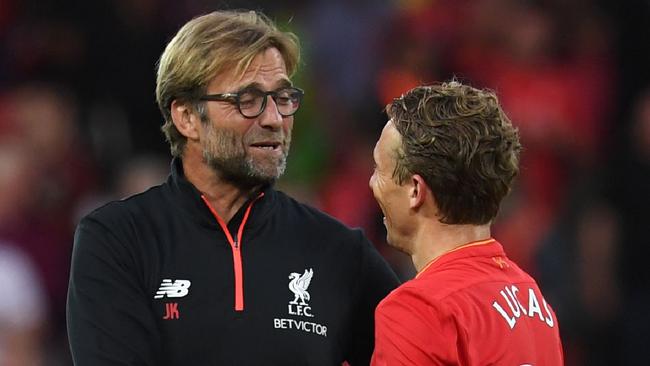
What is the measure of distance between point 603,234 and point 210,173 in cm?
381

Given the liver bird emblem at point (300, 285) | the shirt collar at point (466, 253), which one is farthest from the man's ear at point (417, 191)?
the liver bird emblem at point (300, 285)

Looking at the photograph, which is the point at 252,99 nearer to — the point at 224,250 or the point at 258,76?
the point at 258,76

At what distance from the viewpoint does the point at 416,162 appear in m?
3.24

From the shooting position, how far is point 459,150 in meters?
3.20

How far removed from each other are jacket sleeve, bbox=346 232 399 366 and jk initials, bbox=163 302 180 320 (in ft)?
1.76

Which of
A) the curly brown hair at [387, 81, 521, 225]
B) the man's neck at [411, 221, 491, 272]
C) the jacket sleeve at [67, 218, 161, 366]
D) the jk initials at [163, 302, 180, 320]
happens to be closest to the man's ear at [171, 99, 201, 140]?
the jacket sleeve at [67, 218, 161, 366]

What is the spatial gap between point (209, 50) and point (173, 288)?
662 millimetres

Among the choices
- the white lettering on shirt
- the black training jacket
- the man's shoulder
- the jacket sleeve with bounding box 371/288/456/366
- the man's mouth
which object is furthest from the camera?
the man's mouth

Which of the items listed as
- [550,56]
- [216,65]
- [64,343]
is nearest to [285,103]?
[216,65]

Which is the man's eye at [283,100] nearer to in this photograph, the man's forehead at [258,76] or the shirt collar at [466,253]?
the man's forehead at [258,76]

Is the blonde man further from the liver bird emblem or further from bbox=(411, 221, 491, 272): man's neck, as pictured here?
the liver bird emblem

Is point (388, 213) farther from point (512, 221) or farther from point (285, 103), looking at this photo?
point (512, 221)

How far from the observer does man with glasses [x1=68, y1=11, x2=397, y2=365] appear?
11.1 feet

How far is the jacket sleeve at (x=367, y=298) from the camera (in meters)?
3.66
